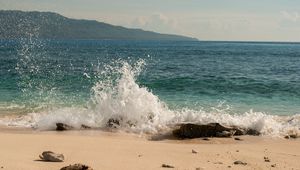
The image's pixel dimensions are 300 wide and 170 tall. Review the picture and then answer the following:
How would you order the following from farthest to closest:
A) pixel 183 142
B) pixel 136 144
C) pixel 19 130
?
pixel 19 130 → pixel 183 142 → pixel 136 144

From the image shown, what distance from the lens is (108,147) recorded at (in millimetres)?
10516

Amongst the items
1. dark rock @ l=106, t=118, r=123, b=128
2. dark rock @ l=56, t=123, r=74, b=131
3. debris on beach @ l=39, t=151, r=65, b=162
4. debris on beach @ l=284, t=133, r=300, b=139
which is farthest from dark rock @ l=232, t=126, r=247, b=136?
debris on beach @ l=39, t=151, r=65, b=162

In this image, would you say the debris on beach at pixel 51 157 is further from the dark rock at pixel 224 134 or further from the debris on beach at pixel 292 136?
the debris on beach at pixel 292 136

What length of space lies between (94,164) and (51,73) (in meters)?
28.0

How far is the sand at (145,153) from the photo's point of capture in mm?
8719

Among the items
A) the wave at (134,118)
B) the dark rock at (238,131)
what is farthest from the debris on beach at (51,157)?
the dark rock at (238,131)

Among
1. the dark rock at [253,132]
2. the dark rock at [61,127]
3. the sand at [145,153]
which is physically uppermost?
the sand at [145,153]

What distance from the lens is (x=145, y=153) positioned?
394 inches

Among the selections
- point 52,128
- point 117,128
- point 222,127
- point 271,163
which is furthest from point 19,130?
point 271,163

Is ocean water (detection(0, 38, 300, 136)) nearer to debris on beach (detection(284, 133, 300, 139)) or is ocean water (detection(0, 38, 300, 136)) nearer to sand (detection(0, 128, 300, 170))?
debris on beach (detection(284, 133, 300, 139))

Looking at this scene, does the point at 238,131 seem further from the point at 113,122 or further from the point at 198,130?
the point at 113,122

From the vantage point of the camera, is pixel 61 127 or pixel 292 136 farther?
pixel 61 127

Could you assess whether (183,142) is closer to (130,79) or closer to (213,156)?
(213,156)

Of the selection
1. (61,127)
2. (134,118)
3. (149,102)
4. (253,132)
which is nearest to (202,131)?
(253,132)
